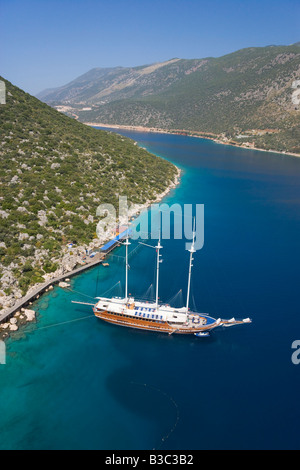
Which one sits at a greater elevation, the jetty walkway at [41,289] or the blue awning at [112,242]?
the blue awning at [112,242]

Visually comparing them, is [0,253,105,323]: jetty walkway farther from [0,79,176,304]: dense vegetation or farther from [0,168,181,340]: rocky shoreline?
[0,79,176,304]: dense vegetation

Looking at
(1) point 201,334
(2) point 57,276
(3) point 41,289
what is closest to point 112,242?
(2) point 57,276

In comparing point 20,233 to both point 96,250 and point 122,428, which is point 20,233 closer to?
point 96,250

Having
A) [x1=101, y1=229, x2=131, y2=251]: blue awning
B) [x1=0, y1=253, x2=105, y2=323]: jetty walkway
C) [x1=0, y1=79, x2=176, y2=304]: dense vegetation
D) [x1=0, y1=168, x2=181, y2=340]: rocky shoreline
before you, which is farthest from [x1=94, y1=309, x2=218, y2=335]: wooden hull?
[x1=101, y1=229, x2=131, y2=251]: blue awning

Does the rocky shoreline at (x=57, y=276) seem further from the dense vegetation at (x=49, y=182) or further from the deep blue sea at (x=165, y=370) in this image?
the deep blue sea at (x=165, y=370)

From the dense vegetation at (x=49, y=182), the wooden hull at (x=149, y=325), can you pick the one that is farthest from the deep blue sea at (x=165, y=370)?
the dense vegetation at (x=49, y=182)

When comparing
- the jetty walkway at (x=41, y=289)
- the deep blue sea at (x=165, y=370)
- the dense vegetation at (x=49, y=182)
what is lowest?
the deep blue sea at (x=165, y=370)

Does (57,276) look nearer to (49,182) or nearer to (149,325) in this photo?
(149,325)
